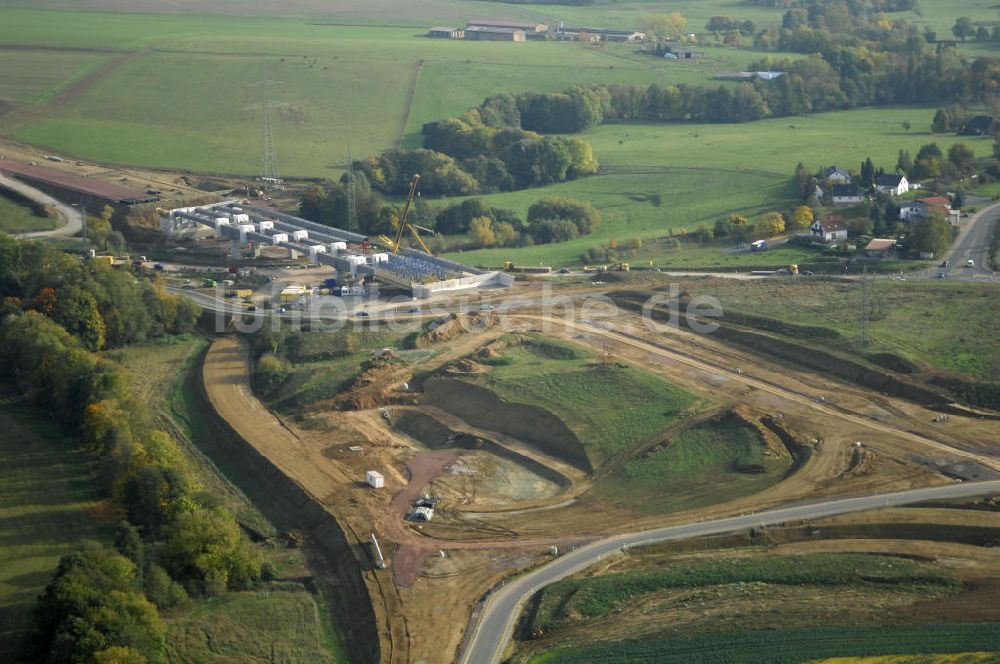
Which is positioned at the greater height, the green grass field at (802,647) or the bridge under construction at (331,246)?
the bridge under construction at (331,246)

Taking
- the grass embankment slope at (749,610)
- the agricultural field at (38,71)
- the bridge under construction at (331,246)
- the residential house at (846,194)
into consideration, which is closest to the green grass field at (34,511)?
the grass embankment slope at (749,610)

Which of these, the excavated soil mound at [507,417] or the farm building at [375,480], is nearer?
the farm building at [375,480]

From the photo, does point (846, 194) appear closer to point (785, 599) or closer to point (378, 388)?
point (378, 388)

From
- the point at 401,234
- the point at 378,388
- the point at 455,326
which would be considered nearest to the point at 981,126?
the point at 401,234

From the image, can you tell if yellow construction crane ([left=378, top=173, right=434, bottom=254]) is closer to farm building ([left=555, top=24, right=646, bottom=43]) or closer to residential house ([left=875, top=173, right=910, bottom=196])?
residential house ([left=875, top=173, right=910, bottom=196])

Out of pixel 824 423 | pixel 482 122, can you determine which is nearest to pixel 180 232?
pixel 482 122

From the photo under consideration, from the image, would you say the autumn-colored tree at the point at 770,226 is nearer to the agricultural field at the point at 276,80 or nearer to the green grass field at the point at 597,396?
the green grass field at the point at 597,396
